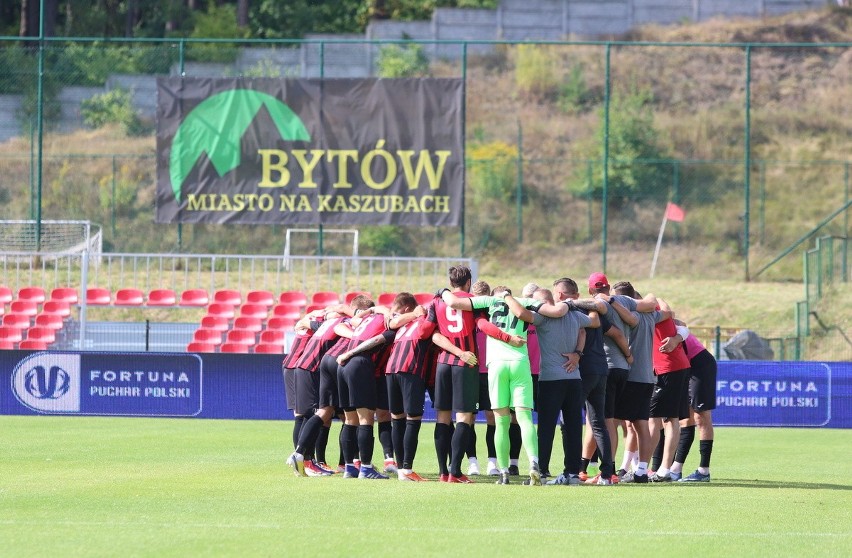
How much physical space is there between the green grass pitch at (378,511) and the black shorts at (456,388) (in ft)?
2.28

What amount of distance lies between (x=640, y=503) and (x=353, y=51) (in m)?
37.9

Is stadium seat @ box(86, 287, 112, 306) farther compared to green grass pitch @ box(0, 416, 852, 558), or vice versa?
stadium seat @ box(86, 287, 112, 306)

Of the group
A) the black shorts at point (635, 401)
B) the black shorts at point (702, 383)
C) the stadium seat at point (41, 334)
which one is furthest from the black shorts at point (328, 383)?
the stadium seat at point (41, 334)

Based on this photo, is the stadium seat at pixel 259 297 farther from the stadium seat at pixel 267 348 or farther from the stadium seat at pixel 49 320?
the stadium seat at pixel 49 320

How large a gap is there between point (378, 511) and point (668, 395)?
3936 mm

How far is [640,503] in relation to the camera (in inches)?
421

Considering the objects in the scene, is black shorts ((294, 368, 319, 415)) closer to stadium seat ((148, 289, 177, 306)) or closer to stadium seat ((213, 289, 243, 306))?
stadium seat ((213, 289, 243, 306))

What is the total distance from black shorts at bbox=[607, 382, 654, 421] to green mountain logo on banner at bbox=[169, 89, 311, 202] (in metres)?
17.5

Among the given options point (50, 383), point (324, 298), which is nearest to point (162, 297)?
point (324, 298)

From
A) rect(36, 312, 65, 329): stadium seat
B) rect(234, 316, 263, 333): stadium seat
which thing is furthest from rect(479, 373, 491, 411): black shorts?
rect(36, 312, 65, 329): stadium seat

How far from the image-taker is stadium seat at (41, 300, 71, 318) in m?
27.3

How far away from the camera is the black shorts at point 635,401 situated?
12.5m

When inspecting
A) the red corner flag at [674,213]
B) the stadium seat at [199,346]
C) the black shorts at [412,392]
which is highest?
the red corner flag at [674,213]

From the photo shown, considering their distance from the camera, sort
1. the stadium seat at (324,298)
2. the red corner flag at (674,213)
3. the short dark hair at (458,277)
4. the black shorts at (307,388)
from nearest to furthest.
→ the short dark hair at (458,277) < the black shorts at (307,388) < the stadium seat at (324,298) < the red corner flag at (674,213)
